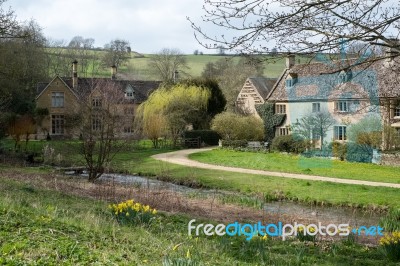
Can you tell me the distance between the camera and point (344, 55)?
7.85 m

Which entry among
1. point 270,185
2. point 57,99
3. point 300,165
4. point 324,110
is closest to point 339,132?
point 324,110

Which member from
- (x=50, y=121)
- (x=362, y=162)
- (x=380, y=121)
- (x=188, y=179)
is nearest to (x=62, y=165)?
(x=188, y=179)

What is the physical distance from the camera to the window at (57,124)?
51481 mm

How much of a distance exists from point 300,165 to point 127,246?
23812 mm

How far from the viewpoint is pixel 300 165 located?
2866 centimetres

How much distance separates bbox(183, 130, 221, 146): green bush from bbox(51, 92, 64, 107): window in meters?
17.3

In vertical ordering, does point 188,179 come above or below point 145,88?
below

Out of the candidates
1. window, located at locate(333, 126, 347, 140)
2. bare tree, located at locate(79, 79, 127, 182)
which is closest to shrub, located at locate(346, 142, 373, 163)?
window, located at locate(333, 126, 347, 140)

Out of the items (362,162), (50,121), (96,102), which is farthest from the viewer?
(50,121)

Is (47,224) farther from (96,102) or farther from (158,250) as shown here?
(96,102)

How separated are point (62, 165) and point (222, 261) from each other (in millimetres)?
25667

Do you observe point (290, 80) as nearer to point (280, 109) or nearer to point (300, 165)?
point (280, 109)

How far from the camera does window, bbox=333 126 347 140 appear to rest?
1405 inches

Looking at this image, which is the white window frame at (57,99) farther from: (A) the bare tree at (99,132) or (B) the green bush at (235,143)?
(A) the bare tree at (99,132)
